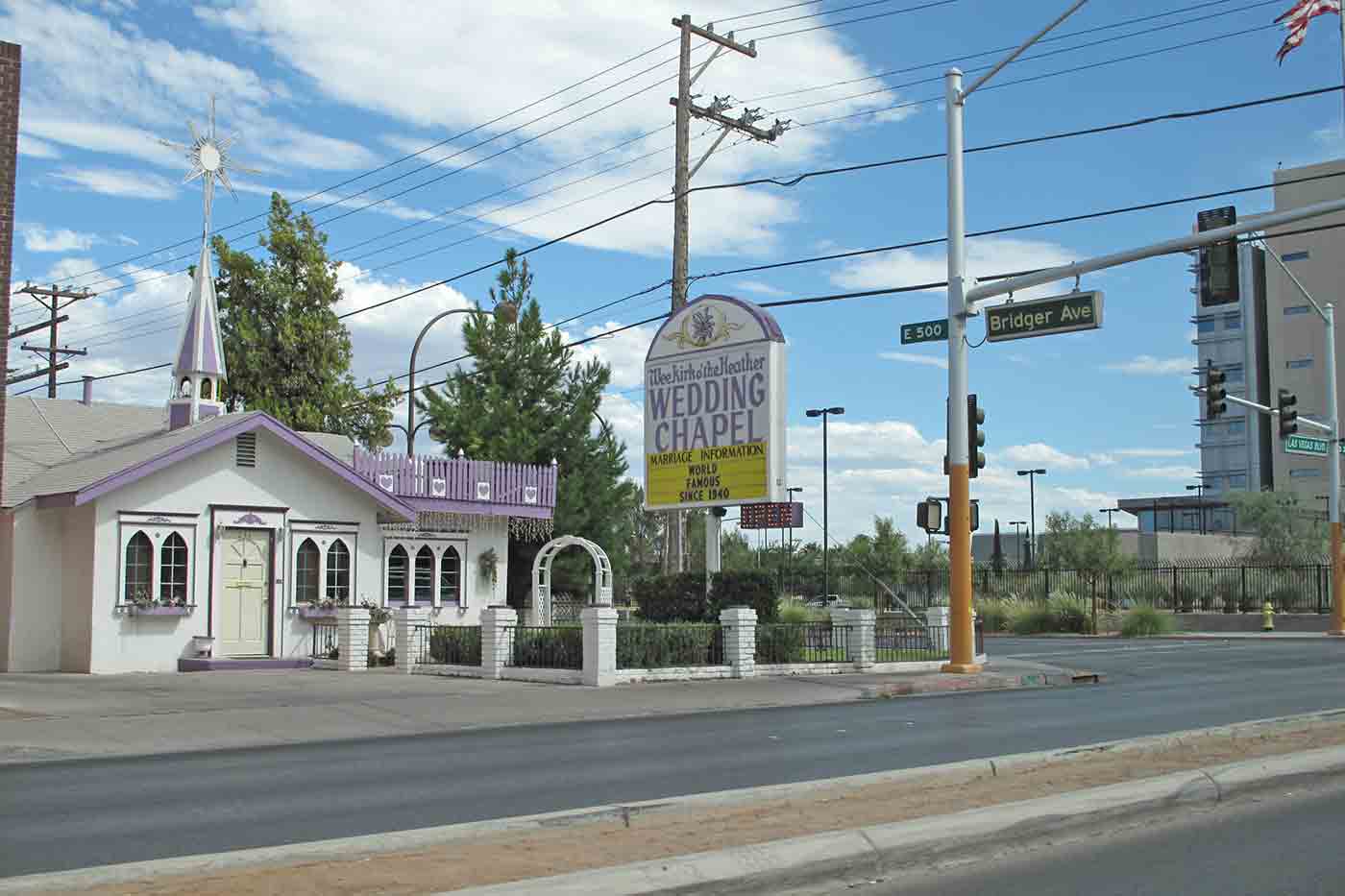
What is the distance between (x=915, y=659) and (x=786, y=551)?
69226 millimetres

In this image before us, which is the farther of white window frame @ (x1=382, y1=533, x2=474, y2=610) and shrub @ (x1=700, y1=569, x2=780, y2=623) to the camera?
white window frame @ (x1=382, y1=533, x2=474, y2=610)

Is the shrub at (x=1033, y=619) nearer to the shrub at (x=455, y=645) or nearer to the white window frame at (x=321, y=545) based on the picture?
the white window frame at (x=321, y=545)

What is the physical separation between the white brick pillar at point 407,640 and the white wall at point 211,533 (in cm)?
329

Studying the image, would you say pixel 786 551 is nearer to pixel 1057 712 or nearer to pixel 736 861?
pixel 1057 712

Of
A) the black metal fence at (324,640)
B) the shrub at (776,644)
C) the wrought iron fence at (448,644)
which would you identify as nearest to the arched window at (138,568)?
the black metal fence at (324,640)

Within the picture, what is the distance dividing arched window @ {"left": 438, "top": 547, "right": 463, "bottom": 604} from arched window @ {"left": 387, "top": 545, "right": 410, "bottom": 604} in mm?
1105

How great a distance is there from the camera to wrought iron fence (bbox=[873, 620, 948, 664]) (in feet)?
89.4

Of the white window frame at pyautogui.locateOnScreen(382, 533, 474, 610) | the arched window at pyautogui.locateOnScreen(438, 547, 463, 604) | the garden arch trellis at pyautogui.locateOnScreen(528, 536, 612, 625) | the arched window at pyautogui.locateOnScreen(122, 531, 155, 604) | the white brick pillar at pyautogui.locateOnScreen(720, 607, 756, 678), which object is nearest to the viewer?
the white brick pillar at pyautogui.locateOnScreen(720, 607, 756, 678)

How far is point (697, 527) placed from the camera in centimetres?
8212

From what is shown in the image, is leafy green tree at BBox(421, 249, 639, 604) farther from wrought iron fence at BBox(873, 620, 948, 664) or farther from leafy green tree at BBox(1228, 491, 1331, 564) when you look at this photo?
leafy green tree at BBox(1228, 491, 1331, 564)

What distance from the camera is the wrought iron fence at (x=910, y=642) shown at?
2723 centimetres

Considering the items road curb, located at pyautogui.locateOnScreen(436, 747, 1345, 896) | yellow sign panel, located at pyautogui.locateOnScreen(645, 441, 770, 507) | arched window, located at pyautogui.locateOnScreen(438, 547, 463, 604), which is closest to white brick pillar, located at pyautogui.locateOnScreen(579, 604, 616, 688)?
yellow sign panel, located at pyautogui.locateOnScreen(645, 441, 770, 507)

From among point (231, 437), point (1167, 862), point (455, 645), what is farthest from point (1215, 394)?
point (1167, 862)

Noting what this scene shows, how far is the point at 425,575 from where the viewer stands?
3133 cm
